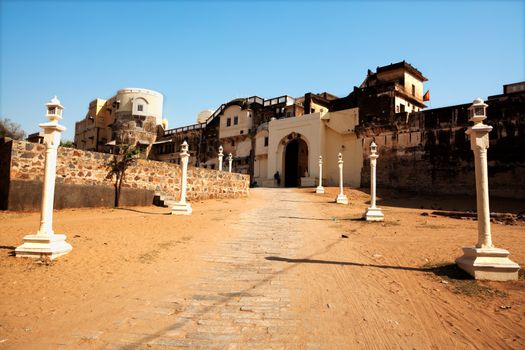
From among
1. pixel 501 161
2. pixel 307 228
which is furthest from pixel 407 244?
pixel 501 161

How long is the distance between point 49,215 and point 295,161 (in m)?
29.0

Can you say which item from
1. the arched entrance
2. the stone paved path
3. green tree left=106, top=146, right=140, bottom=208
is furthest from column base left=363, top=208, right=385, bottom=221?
the arched entrance

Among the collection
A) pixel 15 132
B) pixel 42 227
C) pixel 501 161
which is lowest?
pixel 42 227

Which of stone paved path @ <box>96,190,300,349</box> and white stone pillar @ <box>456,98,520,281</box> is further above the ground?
white stone pillar @ <box>456,98,520,281</box>

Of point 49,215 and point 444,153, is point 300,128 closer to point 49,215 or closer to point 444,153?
point 444,153

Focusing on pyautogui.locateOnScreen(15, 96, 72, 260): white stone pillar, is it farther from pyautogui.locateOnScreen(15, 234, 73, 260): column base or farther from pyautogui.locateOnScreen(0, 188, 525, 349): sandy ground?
pyautogui.locateOnScreen(0, 188, 525, 349): sandy ground

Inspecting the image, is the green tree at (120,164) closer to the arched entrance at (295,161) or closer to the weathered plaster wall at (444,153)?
the weathered plaster wall at (444,153)

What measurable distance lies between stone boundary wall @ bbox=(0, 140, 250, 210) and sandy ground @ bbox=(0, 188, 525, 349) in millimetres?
1217

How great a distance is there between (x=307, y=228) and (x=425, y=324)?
613cm

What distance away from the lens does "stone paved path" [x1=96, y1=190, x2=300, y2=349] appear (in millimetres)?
3234

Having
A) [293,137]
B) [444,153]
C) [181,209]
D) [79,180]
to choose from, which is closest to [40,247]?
[181,209]

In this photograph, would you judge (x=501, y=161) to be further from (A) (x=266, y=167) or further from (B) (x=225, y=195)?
(A) (x=266, y=167)

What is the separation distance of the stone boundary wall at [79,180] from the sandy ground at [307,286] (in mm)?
1217

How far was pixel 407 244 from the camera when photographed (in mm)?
7660
